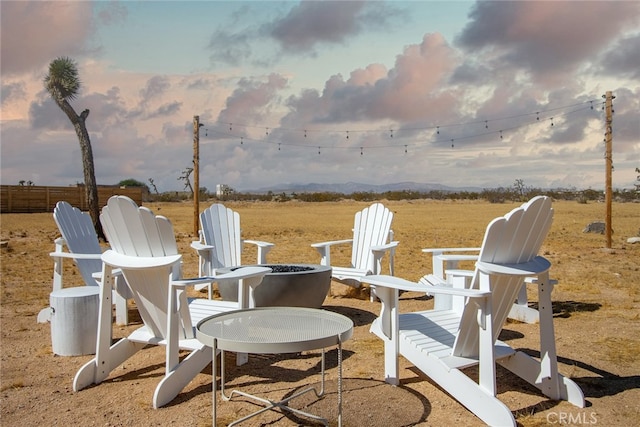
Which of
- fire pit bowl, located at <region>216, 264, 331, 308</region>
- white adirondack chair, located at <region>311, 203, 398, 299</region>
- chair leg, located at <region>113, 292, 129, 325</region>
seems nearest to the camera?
fire pit bowl, located at <region>216, 264, 331, 308</region>

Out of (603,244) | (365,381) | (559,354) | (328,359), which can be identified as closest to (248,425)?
(365,381)

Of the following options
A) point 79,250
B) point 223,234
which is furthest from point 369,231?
point 79,250

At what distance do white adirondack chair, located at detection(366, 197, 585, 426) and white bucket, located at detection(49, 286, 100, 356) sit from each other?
6.70 feet

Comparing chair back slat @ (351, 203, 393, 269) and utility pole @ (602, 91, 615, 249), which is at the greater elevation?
utility pole @ (602, 91, 615, 249)

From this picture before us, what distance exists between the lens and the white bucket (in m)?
3.65

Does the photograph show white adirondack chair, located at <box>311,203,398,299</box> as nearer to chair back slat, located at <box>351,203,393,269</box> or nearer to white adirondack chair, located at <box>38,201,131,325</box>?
chair back slat, located at <box>351,203,393,269</box>

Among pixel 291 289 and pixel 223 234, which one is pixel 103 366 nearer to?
pixel 291 289

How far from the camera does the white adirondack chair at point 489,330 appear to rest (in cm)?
249

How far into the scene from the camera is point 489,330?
2.50m

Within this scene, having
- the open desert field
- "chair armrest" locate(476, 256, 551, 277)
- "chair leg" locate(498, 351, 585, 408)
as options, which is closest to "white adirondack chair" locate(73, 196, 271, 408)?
the open desert field

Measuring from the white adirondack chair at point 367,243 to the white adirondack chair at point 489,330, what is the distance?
2063 mm

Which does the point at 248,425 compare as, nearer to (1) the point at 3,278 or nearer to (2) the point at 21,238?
(1) the point at 3,278

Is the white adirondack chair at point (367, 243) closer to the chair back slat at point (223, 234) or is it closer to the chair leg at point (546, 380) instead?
the chair back slat at point (223, 234)

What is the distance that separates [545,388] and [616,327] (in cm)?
185
